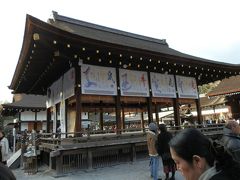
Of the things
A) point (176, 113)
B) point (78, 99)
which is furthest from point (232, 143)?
point (176, 113)

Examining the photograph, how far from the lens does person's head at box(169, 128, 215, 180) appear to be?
1551mm

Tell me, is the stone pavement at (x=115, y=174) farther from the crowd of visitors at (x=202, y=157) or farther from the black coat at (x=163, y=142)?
the crowd of visitors at (x=202, y=157)

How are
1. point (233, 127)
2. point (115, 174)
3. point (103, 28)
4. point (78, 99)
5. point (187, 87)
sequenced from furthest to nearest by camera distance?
point (103, 28) → point (187, 87) → point (78, 99) → point (115, 174) → point (233, 127)

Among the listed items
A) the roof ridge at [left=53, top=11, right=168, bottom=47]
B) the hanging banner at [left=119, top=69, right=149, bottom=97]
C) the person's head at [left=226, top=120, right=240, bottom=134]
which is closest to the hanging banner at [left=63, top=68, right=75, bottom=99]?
the hanging banner at [left=119, top=69, right=149, bottom=97]

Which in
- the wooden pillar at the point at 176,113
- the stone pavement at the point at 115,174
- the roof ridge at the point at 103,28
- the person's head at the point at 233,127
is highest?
the roof ridge at the point at 103,28

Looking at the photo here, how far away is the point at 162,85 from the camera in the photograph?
14.4 metres

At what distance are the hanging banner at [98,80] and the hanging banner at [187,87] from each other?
15.7ft

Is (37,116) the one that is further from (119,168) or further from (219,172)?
(219,172)

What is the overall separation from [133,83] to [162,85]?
2.12 m

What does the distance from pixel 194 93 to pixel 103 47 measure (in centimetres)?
808

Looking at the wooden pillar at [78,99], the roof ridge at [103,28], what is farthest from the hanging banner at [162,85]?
the roof ridge at [103,28]

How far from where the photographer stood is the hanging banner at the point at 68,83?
11.6 metres

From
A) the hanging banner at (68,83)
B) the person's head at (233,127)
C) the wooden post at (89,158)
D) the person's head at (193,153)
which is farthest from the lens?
the hanging banner at (68,83)

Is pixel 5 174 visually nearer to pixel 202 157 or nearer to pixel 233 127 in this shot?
pixel 202 157
